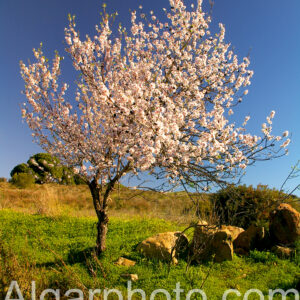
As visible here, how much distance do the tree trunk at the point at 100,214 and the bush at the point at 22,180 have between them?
22.4 metres

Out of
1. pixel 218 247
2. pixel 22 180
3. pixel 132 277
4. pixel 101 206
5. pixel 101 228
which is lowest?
pixel 132 277

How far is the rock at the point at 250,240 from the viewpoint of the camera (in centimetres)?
765

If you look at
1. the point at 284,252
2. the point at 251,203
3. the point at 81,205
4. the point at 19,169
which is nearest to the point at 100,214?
the point at 284,252

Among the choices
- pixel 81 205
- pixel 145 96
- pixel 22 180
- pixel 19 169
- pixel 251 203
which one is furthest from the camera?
pixel 19 169

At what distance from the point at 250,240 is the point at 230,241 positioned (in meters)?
1.12

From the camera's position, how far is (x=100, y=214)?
691 centimetres

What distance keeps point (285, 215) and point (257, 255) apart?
1.57 m

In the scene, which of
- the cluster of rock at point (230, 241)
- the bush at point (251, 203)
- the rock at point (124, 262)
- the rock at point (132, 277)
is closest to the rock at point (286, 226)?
the cluster of rock at point (230, 241)

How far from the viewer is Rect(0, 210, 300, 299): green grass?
4914mm

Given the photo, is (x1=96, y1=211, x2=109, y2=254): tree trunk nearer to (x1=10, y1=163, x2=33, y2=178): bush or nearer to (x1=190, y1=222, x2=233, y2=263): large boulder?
(x1=190, y1=222, x2=233, y2=263): large boulder

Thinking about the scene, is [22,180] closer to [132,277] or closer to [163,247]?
[163,247]

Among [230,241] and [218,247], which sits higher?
[230,241]

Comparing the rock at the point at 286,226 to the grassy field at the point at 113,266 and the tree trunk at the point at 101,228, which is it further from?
the tree trunk at the point at 101,228

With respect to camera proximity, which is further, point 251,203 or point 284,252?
point 251,203
